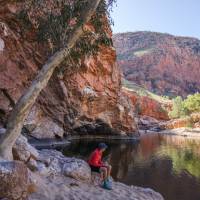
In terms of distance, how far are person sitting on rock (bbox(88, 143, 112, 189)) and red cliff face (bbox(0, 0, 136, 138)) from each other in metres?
8.37

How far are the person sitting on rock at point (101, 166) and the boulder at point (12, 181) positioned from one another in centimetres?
615

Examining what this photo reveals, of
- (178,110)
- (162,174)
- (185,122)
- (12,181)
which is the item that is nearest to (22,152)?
(12,181)

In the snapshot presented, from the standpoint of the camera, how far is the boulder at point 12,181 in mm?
11500

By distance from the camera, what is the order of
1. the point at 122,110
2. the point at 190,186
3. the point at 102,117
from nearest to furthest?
the point at 190,186
the point at 102,117
the point at 122,110

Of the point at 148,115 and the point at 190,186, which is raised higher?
the point at 148,115

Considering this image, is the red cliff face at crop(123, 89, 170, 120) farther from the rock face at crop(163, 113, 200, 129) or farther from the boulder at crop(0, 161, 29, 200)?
the boulder at crop(0, 161, 29, 200)

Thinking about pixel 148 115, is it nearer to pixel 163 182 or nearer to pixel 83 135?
pixel 83 135

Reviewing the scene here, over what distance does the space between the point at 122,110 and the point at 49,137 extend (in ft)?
89.9

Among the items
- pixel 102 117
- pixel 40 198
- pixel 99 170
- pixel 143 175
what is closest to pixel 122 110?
pixel 102 117

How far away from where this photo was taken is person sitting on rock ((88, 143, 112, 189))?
57.9ft

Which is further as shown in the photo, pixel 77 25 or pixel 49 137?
pixel 49 137

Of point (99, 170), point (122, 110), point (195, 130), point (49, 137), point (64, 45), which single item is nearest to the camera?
point (64, 45)

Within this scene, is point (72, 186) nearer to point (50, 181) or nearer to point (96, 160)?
point (50, 181)

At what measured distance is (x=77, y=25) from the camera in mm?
16703
